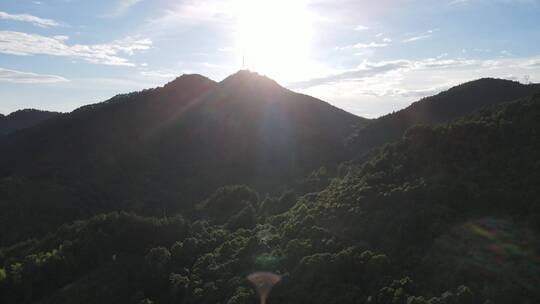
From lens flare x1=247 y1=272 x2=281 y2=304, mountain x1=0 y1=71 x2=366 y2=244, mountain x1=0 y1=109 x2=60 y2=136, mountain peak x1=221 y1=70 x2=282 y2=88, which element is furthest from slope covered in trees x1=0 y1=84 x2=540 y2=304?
mountain x1=0 y1=109 x2=60 y2=136

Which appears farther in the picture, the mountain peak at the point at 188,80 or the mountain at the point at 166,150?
the mountain peak at the point at 188,80

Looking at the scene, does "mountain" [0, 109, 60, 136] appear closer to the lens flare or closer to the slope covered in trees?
the slope covered in trees

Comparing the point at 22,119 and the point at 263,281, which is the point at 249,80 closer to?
the point at 22,119

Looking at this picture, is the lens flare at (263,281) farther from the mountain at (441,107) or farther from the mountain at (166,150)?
the mountain at (441,107)

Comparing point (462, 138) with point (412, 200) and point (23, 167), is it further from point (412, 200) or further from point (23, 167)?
point (23, 167)

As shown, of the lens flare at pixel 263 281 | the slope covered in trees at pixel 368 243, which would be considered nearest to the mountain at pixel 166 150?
the slope covered in trees at pixel 368 243

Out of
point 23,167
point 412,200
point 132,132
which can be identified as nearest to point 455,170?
point 412,200
